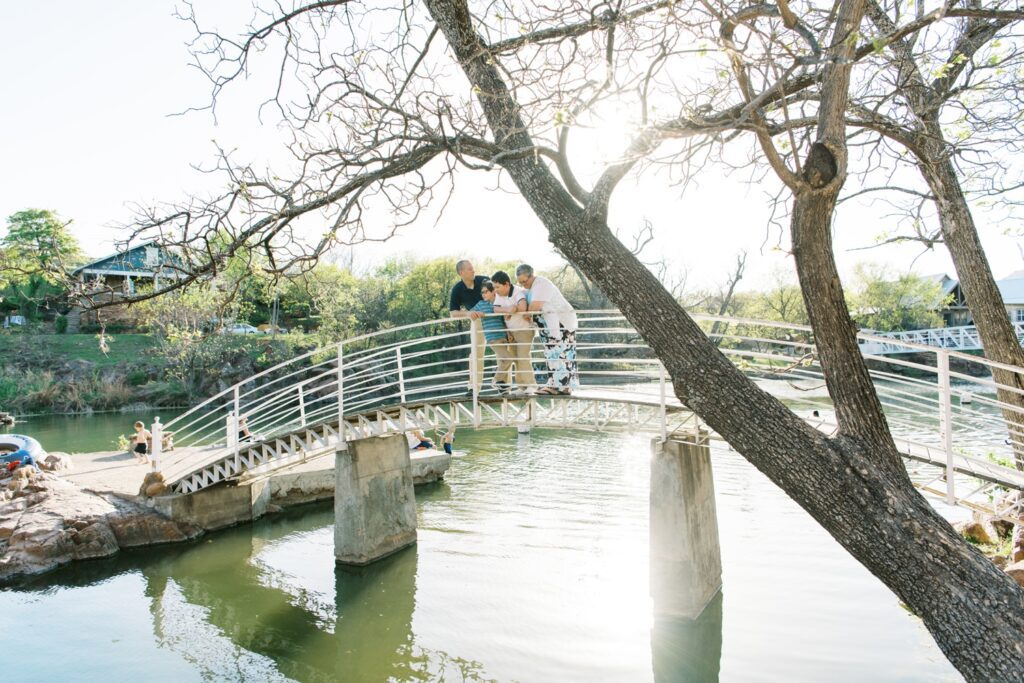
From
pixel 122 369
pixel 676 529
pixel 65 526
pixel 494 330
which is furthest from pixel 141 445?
pixel 122 369

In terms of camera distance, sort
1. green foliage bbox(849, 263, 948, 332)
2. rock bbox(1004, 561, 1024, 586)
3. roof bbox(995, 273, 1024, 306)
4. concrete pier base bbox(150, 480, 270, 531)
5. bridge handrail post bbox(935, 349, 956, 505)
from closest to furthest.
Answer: bridge handrail post bbox(935, 349, 956, 505) < rock bbox(1004, 561, 1024, 586) < concrete pier base bbox(150, 480, 270, 531) < green foliage bbox(849, 263, 948, 332) < roof bbox(995, 273, 1024, 306)

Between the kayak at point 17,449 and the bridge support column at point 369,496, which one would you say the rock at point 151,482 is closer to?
the kayak at point 17,449

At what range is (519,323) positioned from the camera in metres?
10.9

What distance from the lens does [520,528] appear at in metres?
15.9

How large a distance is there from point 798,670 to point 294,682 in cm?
635

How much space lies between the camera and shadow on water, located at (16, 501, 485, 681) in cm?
996

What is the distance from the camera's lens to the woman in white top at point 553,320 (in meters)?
10.3

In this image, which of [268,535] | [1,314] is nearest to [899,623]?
[268,535]

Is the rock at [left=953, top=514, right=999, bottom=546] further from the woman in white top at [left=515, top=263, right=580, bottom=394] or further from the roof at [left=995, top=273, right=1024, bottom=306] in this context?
the roof at [left=995, top=273, right=1024, bottom=306]

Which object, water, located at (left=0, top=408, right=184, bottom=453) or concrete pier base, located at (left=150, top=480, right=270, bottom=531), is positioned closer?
concrete pier base, located at (left=150, top=480, right=270, bottom=531)

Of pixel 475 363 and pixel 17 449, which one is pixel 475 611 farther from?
pixel 17 449

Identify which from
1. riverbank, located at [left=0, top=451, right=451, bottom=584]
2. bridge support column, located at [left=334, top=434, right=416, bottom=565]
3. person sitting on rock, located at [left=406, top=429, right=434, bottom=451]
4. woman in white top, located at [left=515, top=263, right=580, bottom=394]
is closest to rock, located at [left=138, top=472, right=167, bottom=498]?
riverbank, located at [left=0, top=451, right=451, bottom=584]

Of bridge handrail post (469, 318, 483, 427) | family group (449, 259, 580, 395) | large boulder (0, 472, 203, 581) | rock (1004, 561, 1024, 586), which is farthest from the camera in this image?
large boulder (0, 472, 203, 581)

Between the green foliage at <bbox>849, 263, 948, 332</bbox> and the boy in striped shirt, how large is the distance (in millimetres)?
60289
